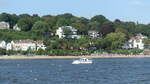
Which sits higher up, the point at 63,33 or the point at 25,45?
the point at 63,33

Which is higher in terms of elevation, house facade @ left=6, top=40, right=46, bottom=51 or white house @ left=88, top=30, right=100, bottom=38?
white house @ left=88, top=30, right=100, bottom=38

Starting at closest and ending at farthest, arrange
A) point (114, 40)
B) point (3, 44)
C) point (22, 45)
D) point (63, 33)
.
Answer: point (3, 44) < point (22, 45) < point (114, 40) < point (63, 33)

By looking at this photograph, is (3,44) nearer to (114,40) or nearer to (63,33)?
(63,33)

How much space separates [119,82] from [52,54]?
10242 centimetres

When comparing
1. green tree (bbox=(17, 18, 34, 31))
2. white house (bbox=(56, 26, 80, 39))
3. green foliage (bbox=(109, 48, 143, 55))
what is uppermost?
green tree (bbox=(17, 18, 34, 31))

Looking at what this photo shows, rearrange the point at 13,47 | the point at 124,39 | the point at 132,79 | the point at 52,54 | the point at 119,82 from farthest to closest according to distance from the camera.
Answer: the point at 124,39
the point at 13,47
the point at 52,54
the point at 132,79
the point at 119,82

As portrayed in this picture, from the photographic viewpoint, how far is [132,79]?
6116 cm

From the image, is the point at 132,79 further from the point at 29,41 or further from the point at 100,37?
the point at 100,37

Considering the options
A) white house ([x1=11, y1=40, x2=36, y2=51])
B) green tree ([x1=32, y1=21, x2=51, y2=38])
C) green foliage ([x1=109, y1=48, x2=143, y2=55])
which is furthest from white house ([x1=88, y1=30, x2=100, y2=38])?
white house ([x1=11, y1=40, x2=36, y2=51])

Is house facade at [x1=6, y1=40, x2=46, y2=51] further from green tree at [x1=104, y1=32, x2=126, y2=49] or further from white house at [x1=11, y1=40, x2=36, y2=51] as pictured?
green tree at [x1=104, y1=32, x2=126, y2=49]

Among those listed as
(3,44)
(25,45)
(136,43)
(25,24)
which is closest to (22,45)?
(25,45)

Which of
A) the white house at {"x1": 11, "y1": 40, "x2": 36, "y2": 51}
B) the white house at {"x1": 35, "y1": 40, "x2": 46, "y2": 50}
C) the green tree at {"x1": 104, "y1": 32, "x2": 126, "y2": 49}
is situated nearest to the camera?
the white house at {"x1": 35, "y1": 40, "x2": 46, "y2": 50}

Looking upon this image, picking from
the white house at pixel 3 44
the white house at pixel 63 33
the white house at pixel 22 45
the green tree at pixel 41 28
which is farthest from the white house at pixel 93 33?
the white house at pixel 3 44

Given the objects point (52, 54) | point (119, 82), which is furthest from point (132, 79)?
point (52, 54)
